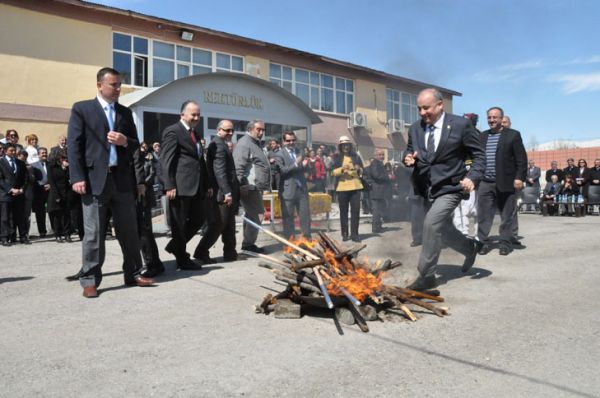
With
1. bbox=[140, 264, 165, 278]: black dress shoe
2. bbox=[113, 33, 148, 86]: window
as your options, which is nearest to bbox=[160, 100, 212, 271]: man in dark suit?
bbox=[140, 264, 165, 278]: black dress shoe

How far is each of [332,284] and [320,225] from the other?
28.1 ft

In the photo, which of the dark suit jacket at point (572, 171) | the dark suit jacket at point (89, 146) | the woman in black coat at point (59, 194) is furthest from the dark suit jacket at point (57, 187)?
the dark suit jacket at point (572, 171)

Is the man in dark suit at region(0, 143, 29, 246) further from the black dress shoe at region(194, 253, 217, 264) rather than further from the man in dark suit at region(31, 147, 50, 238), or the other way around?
the black dress shoe at region(194, 253, 217, 264)

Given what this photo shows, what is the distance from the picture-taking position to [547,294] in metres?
4.95

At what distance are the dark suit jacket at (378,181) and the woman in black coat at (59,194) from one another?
247 inches

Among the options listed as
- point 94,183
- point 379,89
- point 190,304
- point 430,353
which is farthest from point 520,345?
point 379,89

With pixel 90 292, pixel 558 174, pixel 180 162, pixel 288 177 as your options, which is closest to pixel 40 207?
pixel 288 177

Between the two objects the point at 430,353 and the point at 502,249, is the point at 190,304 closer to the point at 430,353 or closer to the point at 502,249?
the point at 430,353

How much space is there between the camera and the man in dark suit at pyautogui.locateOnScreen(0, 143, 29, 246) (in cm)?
934

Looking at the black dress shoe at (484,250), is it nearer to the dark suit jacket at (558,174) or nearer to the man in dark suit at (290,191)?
the man in dark suit at (290,191)

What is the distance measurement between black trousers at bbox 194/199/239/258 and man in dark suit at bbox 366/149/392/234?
443 cm

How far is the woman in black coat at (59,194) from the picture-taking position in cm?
970

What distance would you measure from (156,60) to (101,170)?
16081mm

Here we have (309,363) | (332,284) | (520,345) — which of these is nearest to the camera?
Answer: (309,363)
